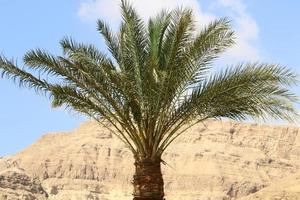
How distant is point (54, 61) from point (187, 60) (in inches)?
111

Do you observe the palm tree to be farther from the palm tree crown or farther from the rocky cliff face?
the rocky cliff face

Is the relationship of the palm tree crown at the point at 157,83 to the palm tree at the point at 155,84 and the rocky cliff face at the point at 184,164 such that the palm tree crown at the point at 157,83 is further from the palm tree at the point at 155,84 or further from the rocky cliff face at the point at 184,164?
the rocky cliff face at the point at 184,164

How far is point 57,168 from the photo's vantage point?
178 metres

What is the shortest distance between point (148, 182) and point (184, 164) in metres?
171

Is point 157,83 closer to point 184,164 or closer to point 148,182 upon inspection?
point 148,182

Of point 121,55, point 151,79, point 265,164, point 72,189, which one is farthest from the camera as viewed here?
point 265,164

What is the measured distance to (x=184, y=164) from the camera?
184 metres

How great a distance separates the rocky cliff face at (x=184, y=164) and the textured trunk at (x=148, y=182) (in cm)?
14434

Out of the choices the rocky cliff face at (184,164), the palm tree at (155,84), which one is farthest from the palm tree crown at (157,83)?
the rocky cliff face at (184,164)

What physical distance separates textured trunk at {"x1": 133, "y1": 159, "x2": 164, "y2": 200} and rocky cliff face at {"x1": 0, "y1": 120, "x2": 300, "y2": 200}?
144344 mm

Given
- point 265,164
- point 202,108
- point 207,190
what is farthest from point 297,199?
point 202,108

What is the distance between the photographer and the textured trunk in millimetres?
14812

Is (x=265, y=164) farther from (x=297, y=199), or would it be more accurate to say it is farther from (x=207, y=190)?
(x=297, y=199)

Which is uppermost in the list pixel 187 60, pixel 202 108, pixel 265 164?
pixel 265 164
